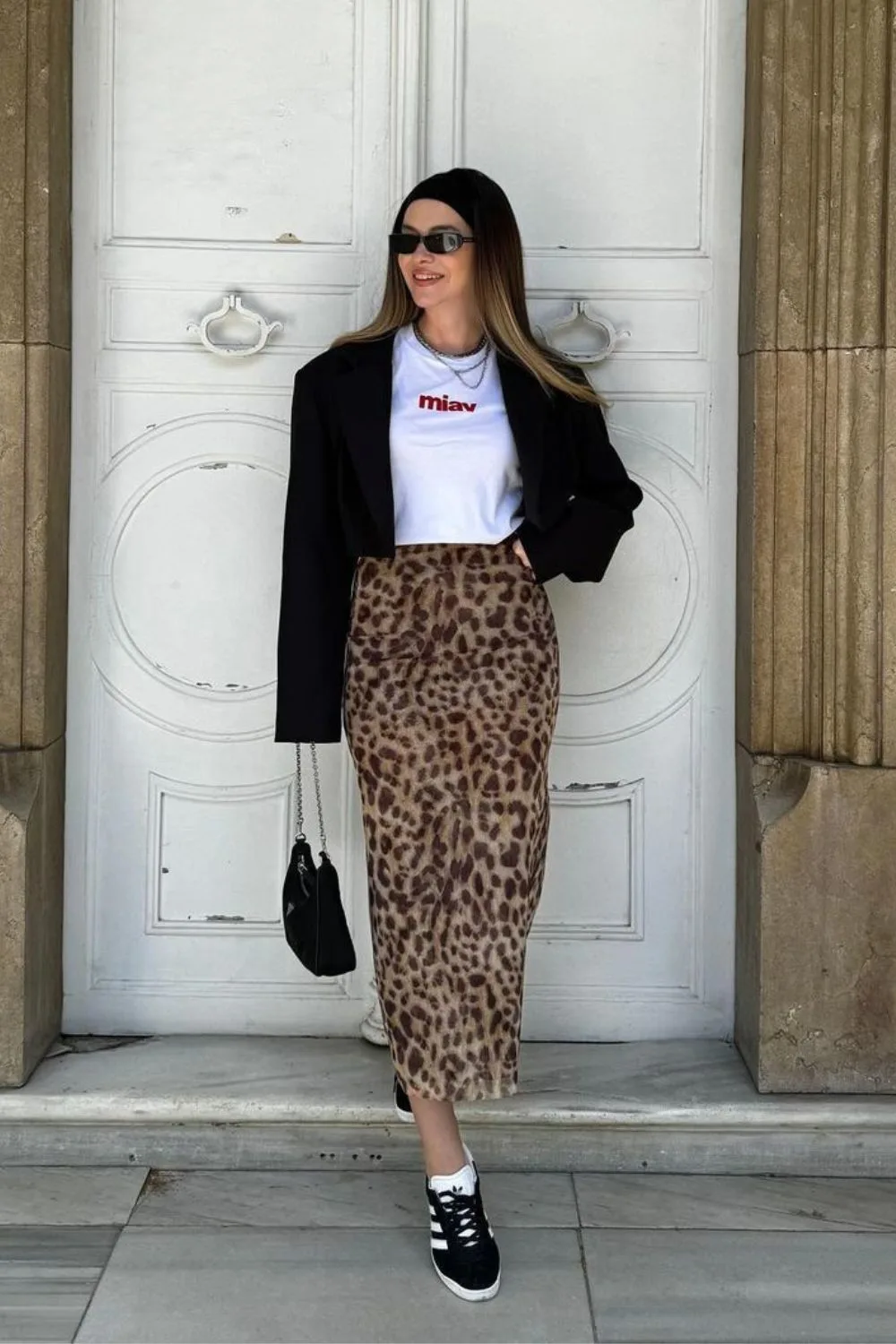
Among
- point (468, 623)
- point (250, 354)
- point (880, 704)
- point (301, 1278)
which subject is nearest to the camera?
point (301, 1278)

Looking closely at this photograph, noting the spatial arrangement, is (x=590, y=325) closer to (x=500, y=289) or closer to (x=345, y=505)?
(x=500, y=289)

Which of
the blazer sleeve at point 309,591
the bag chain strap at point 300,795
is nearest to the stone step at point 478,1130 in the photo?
the bag chain strap at point 300,795

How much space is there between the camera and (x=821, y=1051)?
3.62 metres

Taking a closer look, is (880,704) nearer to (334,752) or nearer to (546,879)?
(546,879)

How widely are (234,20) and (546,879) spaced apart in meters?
2.08

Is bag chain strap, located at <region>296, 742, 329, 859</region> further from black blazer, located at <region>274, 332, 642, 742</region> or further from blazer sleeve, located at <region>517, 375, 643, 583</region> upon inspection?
blazer sleeve, located at <region>517, 375, 643, 583</region>

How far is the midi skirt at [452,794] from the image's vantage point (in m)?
3.22

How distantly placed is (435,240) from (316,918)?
134 cm

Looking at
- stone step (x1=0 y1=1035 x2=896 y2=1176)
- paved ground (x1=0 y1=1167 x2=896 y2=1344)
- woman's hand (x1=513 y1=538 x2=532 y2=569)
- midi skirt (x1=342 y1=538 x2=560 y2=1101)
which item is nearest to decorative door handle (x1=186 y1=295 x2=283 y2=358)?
midi skirt (x1=342 y1=538 x2=560 y2=1101)

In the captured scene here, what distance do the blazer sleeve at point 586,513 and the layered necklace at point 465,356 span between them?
18 centimetres

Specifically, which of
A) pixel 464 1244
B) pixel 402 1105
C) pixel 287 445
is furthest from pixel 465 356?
pixel 464 1244

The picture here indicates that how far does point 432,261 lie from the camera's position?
3.27 meters

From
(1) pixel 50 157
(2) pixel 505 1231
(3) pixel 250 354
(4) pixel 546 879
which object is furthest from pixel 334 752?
(1) pixel 50 157

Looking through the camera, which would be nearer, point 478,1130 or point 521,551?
point 521,551
